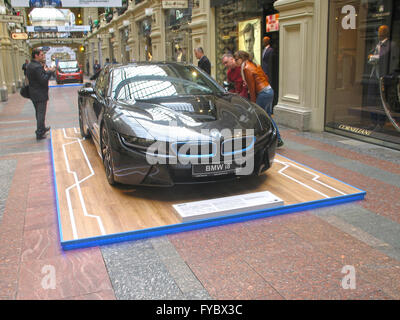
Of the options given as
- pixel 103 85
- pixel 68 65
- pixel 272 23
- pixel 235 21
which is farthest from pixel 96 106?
pixel 68 65

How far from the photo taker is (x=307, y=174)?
512cm

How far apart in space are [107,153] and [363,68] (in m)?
5.94

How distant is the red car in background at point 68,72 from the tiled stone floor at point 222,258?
83.4ft

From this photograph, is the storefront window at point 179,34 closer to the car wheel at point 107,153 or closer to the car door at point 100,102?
the car door at point 100,102

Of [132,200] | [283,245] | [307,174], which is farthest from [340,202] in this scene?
[132,200]

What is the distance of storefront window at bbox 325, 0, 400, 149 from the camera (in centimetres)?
760

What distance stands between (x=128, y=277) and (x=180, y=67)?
368 centimetres

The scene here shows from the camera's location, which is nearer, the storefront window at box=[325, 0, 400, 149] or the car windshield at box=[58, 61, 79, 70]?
the storefront window at box=[325, 0, 400, 149]

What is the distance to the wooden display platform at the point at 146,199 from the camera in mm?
3584

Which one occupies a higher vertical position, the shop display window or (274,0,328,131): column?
the shop display window

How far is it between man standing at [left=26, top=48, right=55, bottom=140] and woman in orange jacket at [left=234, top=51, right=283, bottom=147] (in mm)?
3959

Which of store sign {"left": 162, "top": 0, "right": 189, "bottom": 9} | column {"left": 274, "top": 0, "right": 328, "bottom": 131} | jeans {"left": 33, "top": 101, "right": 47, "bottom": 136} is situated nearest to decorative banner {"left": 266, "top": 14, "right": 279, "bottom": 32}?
column {"left": 274, "top": 0, "right": 328, "bottom": 131}
